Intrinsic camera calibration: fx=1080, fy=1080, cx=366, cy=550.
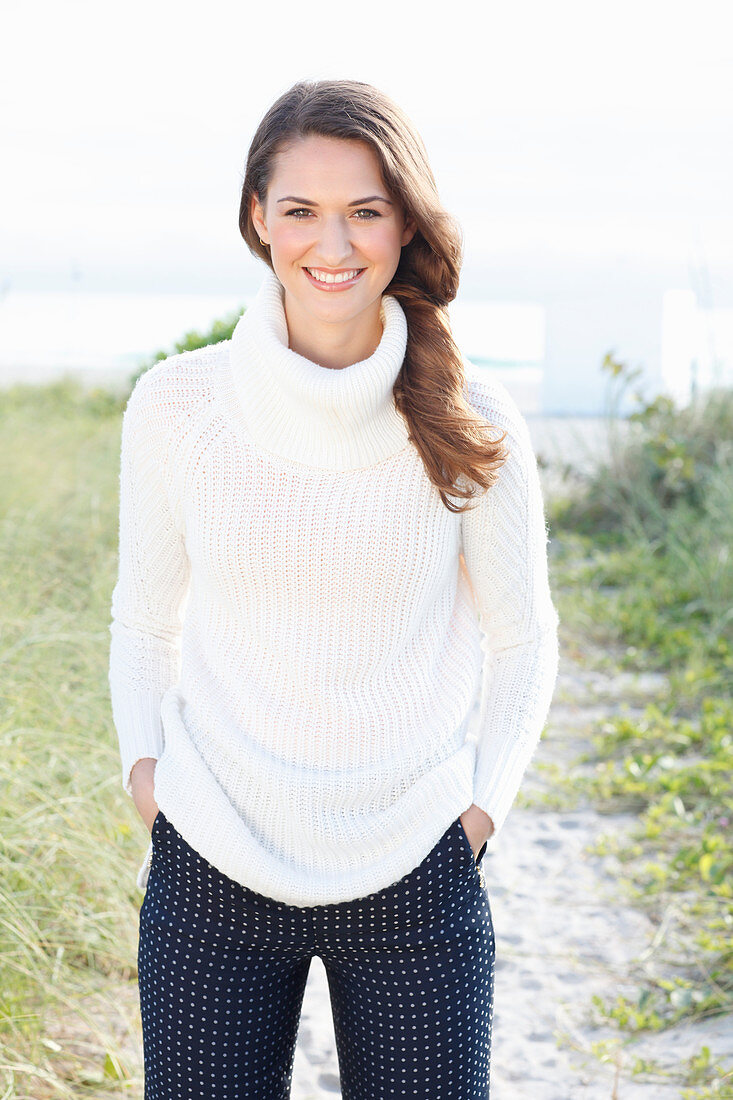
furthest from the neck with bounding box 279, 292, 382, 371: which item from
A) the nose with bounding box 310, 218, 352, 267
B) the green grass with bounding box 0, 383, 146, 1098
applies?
the green grass with bounding box 0, 383, 146, 1098

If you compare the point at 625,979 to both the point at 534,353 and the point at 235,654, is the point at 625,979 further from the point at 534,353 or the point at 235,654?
the point at 534,353

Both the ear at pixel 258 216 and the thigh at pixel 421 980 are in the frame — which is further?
the ear at pixel 258 216

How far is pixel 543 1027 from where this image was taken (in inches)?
106

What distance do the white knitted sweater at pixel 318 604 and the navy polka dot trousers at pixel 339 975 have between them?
6 centimetres

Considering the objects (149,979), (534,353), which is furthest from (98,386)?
A: (534,353)

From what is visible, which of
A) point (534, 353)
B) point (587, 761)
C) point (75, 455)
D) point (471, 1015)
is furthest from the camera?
point (534, 353)

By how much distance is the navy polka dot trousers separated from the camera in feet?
5.02

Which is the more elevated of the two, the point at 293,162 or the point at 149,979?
the point at 293,162

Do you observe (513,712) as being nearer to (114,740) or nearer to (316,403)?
(316,403)

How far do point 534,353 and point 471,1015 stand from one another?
32465 millimetres

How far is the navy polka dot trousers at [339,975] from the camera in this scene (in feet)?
5.02

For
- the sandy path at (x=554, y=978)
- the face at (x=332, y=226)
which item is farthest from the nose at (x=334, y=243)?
the sandy path at (x=554, y=978)

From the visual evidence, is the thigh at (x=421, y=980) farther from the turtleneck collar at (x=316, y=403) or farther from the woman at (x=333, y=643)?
the turtleneck collar at (x=316, y=403)

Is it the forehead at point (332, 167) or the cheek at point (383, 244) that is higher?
the forehead at point (332, 167)
